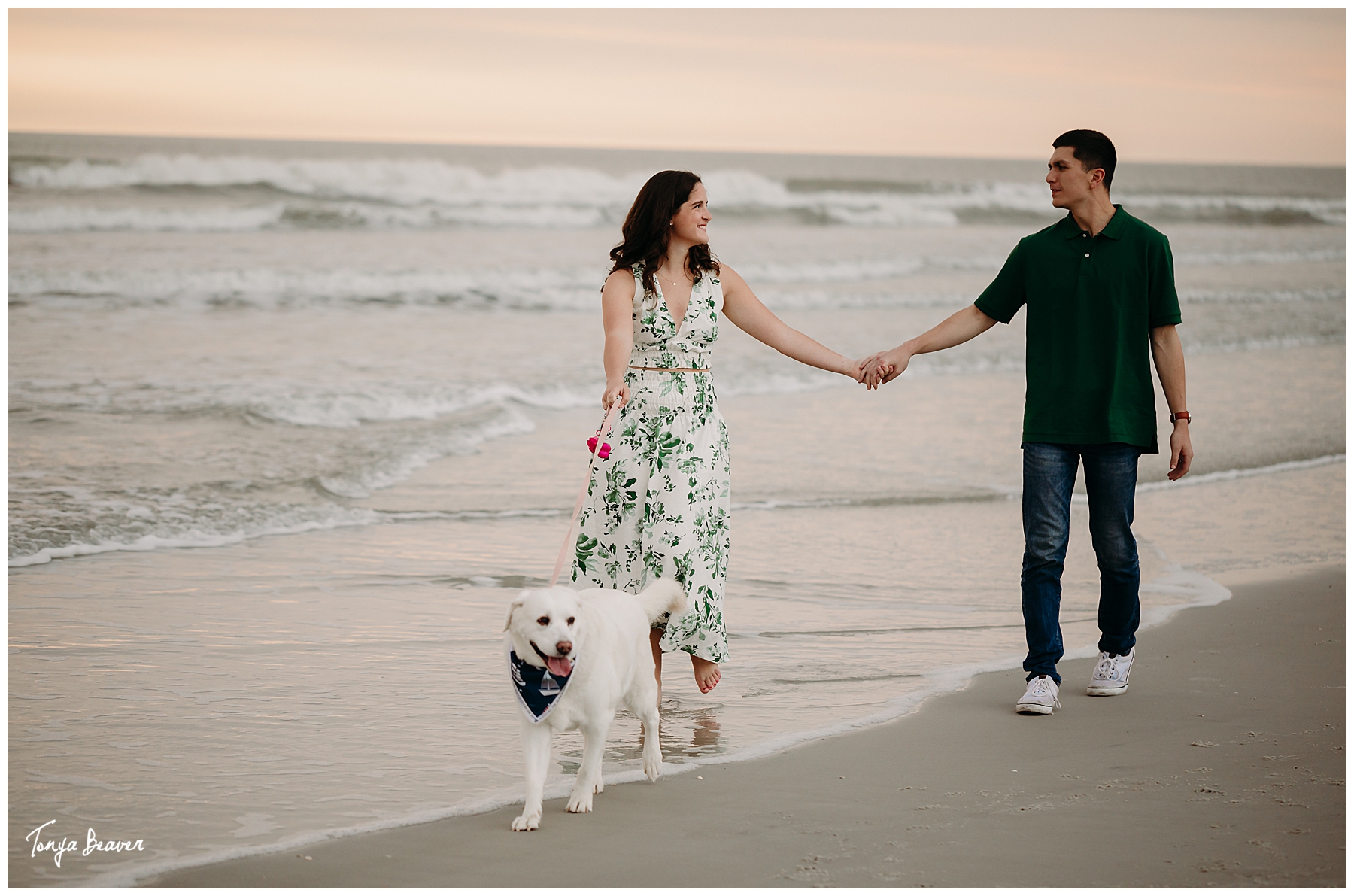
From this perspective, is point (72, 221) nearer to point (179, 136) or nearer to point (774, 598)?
point (179, 136)

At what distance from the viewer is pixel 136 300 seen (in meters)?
18.5

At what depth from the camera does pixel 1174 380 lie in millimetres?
4605

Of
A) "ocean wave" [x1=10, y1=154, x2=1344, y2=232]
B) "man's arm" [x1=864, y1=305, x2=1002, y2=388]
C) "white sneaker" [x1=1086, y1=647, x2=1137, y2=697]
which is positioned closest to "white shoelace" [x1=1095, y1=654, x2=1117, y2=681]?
"white sneaker" [x1=1086, y1=647, x2=1137, y2=697]

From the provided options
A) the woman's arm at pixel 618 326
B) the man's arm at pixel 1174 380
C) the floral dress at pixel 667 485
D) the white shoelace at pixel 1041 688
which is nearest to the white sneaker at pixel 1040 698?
the white shoelace at pixel 1041 688

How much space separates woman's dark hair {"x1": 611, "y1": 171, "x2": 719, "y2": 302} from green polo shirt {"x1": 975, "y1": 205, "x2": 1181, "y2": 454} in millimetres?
1102

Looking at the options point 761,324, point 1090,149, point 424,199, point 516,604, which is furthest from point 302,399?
point 424,199

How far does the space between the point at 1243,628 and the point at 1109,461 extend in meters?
1.57

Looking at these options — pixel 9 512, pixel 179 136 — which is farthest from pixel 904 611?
pixel 179 136

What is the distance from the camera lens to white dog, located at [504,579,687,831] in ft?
10.8

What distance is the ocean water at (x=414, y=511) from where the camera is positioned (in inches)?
159

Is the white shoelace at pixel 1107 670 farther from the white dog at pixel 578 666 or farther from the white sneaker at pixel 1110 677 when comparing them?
the white dog at pixel 578 666

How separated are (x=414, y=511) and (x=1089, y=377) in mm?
4568

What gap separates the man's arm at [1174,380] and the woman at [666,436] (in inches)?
61.0

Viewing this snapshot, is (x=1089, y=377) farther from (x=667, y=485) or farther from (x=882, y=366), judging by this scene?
(x=667, y=485)
